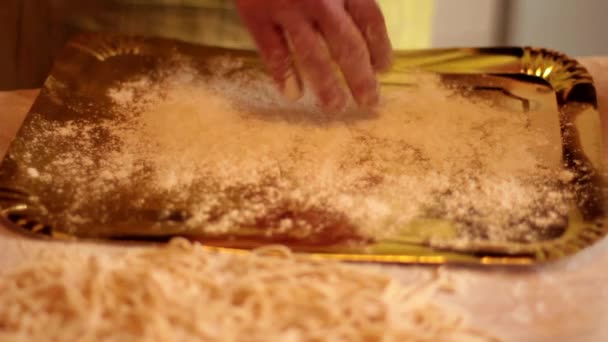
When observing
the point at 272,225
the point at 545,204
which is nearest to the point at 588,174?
the point at 545,204

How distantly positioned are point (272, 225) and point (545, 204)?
12.0 inches

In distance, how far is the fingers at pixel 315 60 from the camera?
37.6 inches

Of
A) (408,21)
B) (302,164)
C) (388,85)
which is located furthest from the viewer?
(408,21)

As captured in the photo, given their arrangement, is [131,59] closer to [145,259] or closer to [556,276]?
[145,259]

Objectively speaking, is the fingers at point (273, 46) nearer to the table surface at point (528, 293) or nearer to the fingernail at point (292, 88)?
the fingernail at point (292, 88)

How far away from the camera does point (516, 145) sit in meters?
0.98

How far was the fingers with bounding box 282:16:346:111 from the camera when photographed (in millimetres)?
956

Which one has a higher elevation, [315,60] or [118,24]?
[118,24]

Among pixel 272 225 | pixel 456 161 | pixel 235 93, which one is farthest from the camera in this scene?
pixel 235 93

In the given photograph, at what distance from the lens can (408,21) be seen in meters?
1.40

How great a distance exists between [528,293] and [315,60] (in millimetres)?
390

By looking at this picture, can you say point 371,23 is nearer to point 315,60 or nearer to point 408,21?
point 315,60

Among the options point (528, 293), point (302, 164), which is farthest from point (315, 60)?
point (528, 293)

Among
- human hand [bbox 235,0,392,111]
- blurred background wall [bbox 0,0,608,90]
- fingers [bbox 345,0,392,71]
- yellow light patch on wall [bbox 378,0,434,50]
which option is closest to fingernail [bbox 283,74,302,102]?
human hand [bbox 235,0,392,111]
